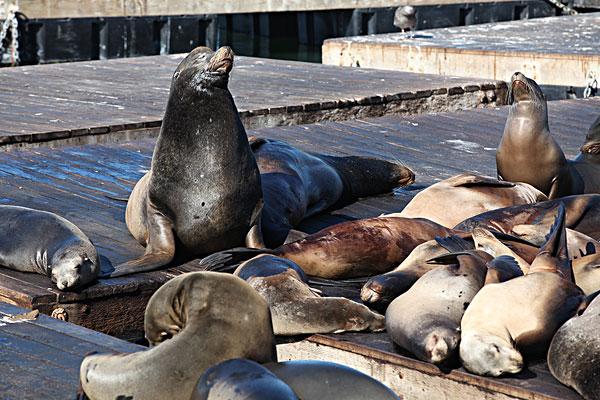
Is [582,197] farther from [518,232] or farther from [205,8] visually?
[205,8]

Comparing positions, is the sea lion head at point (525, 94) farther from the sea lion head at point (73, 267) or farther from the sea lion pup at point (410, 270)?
the sea lion head at point (73, 267)

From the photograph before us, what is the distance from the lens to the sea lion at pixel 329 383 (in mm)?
2791

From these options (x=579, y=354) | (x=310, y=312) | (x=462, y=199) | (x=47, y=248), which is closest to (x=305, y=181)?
(x=462, y=199)

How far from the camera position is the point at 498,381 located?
135 inches

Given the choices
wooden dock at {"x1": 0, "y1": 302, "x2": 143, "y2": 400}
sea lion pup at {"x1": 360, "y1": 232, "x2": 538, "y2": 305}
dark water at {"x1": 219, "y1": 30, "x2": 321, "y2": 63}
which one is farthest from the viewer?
dark water at {"x1": 219, "y1": 30, "x2": 321, "y2": 63}

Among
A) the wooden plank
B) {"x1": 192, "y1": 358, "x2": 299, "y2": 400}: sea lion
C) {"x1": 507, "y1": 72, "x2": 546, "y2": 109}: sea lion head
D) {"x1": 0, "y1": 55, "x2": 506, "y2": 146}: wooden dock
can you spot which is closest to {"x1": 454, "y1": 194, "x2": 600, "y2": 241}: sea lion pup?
{"x1": 507, "y1": 72, "x2": 546, "y2": 109}: sea lion head

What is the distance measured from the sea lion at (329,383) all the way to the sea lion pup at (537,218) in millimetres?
1966

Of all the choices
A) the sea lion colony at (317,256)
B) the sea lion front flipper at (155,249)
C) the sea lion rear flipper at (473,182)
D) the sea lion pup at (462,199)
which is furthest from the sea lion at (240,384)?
the sea lion rear flipper at (473,182)

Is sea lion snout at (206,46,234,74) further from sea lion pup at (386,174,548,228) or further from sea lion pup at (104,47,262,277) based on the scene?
sea lion pup at (386,174,548,228)

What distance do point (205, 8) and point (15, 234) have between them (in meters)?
15.3

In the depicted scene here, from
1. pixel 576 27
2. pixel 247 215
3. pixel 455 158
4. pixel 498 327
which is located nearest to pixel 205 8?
pixel 576 27

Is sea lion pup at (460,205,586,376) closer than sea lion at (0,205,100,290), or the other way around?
sea lion pup at (460,205,586,376)

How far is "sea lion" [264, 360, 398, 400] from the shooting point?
2.79 metres

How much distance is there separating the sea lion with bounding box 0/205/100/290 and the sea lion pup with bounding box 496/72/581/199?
2270mm
